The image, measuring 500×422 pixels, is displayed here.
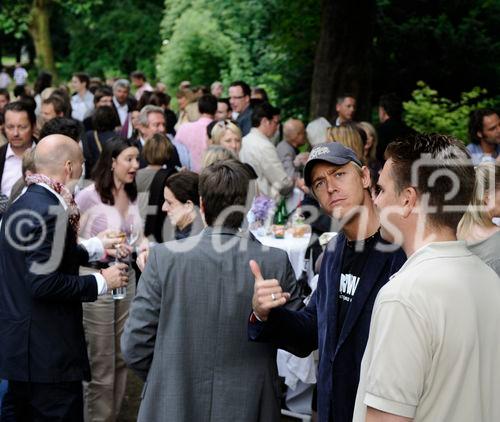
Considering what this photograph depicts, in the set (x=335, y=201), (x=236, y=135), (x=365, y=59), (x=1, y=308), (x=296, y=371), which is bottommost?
(x=296, y=371)

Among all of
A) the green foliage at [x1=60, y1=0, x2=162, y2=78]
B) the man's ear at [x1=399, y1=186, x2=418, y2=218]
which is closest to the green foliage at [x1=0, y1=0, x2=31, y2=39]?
the green foliage at [x1=60, y1=0, x2=162, y2=78]

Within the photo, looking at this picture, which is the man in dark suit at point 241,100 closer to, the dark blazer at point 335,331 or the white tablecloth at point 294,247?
the white tablecloth at point 294,247

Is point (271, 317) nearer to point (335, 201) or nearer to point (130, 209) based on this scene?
point (335, 201)

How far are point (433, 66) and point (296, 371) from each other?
9.86m

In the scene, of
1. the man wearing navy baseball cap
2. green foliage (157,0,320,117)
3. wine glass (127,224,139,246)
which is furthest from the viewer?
green foliage (157,0,320,117)

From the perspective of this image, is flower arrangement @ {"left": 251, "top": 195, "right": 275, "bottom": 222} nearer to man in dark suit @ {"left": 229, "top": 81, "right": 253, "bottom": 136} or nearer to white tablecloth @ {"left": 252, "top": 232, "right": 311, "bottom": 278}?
white tablecloth @ {"left": 252, "top": 232, "right": 311, "bottom": 278}

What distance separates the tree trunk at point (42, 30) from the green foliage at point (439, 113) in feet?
68.2

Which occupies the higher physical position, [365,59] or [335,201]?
[365,59]

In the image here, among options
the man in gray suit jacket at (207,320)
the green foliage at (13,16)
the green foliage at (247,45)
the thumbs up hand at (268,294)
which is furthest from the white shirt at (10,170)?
the green foliage at (13,16)

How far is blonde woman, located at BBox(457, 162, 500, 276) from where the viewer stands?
14.2 ft

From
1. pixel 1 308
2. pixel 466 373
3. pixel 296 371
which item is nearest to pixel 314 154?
pixel 466 373

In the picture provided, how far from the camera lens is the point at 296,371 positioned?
6316mm

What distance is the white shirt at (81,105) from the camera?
14695 mm

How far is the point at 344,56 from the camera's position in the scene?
1291 cm
